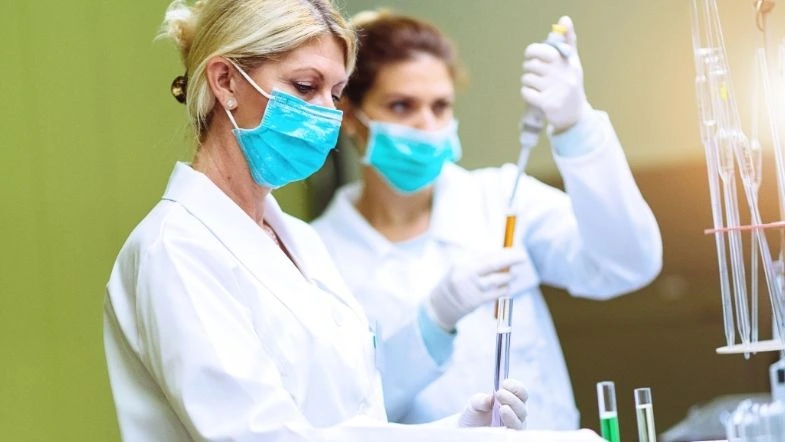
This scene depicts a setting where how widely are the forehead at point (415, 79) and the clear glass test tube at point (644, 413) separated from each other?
96cm

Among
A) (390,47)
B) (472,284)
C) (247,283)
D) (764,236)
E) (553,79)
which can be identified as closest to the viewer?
(247,283)

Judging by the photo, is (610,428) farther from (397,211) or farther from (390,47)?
(390,47)

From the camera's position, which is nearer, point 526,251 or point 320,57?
point 320,57

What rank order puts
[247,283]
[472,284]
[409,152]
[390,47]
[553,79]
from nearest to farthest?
[247,283] < [553,79] < [472,284] < [409,152] < [390,47]

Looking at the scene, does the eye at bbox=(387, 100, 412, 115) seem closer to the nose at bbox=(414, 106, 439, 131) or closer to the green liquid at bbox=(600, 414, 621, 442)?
the nose at bbox=(414, 106, 439, 131)

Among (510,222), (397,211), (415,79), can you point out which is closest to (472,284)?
(510,222)

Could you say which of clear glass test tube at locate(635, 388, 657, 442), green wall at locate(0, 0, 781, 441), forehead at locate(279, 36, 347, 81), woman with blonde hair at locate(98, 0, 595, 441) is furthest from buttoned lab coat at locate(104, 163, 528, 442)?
green wall at locate(0, 0, 781, 441)

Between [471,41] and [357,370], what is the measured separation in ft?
3.48

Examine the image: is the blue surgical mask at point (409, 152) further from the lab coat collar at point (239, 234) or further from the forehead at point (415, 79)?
the lab coat collar at point (239, 234)

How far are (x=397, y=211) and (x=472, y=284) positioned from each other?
0.37 metres

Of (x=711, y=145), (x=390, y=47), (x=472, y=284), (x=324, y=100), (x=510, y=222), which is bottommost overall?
(x=472, y=284)

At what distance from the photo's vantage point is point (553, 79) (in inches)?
80.6

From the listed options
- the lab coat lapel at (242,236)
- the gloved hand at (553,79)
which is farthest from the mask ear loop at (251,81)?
the gloved hand at (553,79)

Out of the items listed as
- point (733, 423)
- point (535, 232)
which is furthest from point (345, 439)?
point (535, 232)
